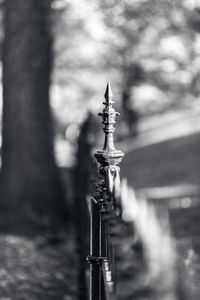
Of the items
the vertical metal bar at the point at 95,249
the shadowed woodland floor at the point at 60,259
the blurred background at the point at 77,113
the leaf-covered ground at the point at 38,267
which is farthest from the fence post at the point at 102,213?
→ the leaf-covered ground at the point at 38,267

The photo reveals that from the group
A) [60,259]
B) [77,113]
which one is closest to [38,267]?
[60,259]

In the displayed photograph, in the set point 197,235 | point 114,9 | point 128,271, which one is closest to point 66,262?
point 197,235

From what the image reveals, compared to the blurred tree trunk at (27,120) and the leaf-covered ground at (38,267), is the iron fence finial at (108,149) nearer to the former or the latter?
the leaf-covered ground at (38,267)

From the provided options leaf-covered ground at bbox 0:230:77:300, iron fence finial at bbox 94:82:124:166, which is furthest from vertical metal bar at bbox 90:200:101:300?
leaf-covered ground at bbox 0:230:77:300

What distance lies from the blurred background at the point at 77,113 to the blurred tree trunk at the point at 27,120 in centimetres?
2

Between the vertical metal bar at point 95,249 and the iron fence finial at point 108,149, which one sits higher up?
the iron fence finial at point 108,149

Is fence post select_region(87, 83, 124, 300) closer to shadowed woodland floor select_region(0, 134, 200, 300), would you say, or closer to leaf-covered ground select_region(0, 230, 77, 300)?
shadowed woodland floor select_region(0, 134, 200, 300)

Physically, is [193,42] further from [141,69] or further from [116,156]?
[116,156]

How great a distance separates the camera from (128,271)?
1.99m

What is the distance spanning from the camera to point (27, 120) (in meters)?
7.48

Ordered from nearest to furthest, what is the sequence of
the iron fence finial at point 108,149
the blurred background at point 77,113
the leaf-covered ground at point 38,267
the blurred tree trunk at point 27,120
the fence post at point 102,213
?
the fence post at point 102,213 → the iron fence finial at point 108,149 → the leaf-covered ground at point 38,267 → the blurred background at point 77,113 → the blurred tree trunk at point 27,120

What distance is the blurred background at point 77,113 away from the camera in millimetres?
5883

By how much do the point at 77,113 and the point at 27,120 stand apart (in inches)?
195

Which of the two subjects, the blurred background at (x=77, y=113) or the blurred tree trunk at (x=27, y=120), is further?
the blurred tree trunk at (x=27, y=120)
